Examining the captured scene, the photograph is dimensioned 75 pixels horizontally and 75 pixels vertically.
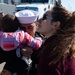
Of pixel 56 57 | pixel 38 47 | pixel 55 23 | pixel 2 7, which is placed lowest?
pixel 2 7

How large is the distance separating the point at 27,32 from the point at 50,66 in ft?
2.86

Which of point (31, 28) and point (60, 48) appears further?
point (31, 28)

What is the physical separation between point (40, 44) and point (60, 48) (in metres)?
0.67

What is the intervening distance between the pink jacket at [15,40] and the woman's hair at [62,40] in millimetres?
499

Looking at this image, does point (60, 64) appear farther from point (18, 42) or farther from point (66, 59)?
point (18, 42)

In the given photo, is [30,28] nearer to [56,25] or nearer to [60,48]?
[56,25]

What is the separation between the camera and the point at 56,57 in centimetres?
211

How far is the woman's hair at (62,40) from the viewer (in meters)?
2.11

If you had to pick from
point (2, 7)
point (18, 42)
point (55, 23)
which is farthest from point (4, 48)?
point (2, 7)

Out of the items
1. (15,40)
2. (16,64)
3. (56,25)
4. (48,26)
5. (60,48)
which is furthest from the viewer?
(16,64)

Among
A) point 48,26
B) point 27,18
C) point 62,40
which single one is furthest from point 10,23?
point 62,40

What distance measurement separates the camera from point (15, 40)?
8.80 ft

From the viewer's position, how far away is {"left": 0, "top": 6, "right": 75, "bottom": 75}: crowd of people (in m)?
2.10

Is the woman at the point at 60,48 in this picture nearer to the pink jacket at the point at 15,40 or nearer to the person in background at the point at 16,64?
the pink jacket at the point at 15,40
